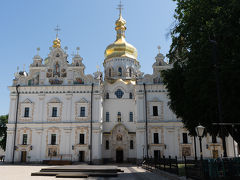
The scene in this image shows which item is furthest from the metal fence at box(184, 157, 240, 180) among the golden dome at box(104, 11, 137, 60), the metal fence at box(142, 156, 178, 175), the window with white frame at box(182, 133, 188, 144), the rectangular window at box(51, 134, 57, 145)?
the golden dome at box(104, 11, 137, 60)

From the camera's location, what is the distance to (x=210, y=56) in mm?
14617

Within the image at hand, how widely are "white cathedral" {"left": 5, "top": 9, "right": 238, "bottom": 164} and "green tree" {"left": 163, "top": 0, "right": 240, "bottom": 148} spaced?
14.6 metres

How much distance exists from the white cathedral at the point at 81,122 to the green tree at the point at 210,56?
→ 14.6 meters

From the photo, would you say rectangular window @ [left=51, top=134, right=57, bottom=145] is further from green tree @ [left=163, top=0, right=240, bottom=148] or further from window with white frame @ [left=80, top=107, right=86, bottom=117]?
green tree @ [left=163, top=0, right=240, bottom=148]

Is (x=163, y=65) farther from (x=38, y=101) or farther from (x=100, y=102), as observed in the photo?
(x=38, y=101)

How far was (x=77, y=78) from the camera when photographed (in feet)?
116

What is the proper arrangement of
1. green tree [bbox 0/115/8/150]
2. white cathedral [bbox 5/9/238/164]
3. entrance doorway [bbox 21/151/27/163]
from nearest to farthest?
white cathedral [bbox 5/9/238/164] < entrance doorway [bbox 21/151/27/163] < green tree [bbox 0/115/8/150]

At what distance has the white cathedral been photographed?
32.6 metres

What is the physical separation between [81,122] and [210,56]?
22471 mm

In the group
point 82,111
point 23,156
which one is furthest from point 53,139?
point 82,111

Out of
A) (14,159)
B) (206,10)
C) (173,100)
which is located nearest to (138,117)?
(173,100)

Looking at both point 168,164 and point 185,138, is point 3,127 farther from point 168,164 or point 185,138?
point 168,164

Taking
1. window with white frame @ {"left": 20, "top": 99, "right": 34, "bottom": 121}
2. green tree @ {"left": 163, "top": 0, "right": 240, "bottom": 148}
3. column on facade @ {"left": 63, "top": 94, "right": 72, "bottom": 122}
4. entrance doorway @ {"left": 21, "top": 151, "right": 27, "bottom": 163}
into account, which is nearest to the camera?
green tree @ {"left": 163, "top": 0, "right": 240, "bottom": 148}

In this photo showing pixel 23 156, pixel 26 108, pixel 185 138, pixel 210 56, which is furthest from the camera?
pixel 26 108
